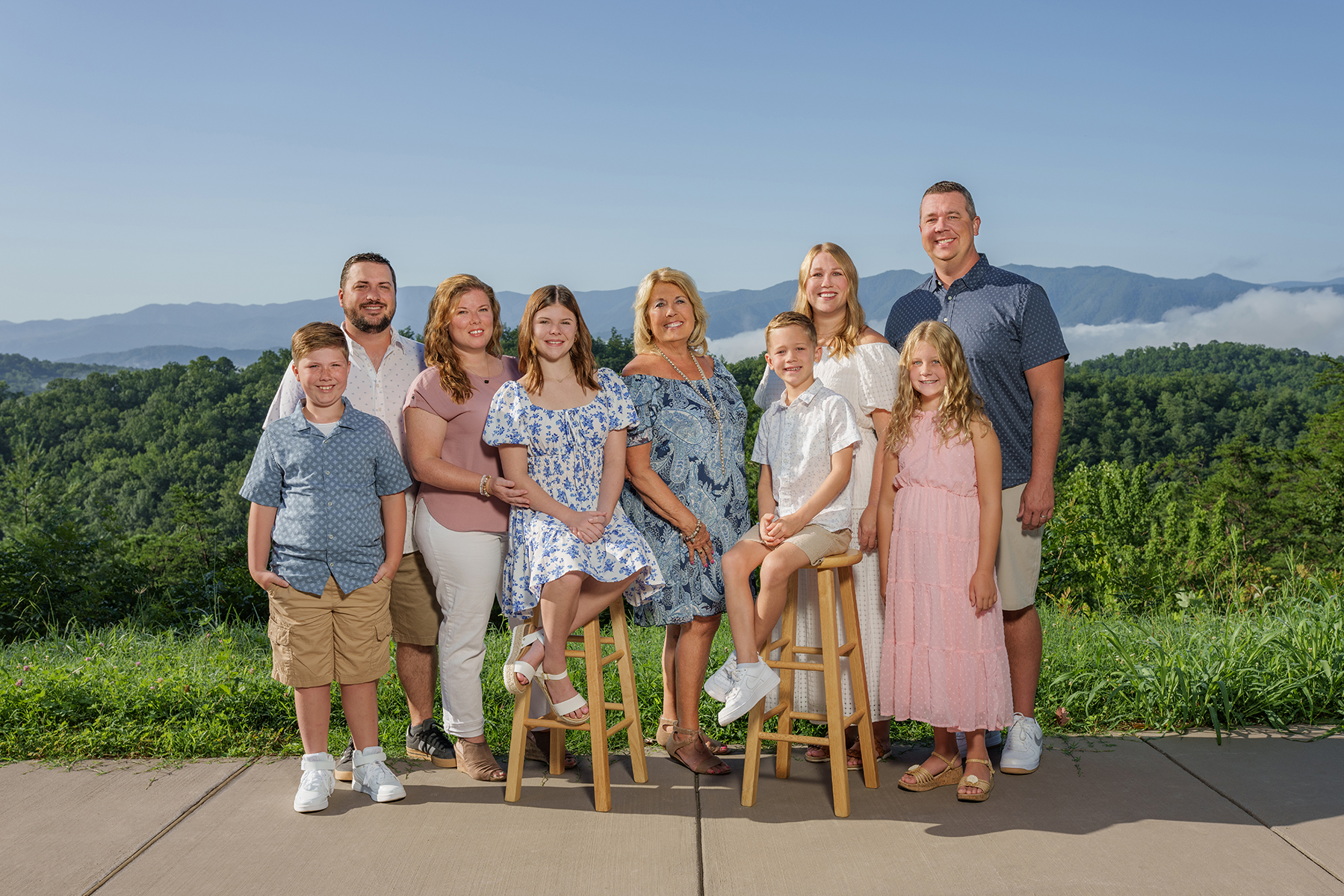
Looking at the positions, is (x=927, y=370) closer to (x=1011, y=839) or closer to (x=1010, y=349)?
(x=1010, y=349)

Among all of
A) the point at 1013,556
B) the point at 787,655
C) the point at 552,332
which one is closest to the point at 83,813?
the point at 552,332

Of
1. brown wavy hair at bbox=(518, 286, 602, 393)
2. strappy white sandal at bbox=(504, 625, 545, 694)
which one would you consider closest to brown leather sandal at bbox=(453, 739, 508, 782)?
strappy white sandal at bbox=(504, 625, 545, 694)

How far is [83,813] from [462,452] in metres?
1.88

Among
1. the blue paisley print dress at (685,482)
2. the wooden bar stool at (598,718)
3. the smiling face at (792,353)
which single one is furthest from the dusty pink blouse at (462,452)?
the smiling face at (792,353)

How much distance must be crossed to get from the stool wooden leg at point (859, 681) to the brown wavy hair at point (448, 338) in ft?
5.31

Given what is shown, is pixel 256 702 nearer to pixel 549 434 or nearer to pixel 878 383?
pixel 549 434

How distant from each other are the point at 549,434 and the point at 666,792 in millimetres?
1413

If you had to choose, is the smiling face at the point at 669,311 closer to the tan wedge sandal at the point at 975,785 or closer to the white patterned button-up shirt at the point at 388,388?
the white patterned button-up shirt at the point at 388,388

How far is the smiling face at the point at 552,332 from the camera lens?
3674 millimetres

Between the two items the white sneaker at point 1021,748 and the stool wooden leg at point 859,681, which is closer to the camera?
the stool wooden leg at point 859,681

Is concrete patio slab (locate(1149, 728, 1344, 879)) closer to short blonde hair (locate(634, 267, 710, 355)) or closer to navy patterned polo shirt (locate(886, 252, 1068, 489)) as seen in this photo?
navy patterned polo shirt (locate(886, 252, 1068, 489))

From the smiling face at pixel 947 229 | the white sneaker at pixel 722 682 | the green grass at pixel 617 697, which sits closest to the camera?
the white sneaker at pixel 722 682

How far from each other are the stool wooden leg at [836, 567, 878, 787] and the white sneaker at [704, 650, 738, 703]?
0.50 m

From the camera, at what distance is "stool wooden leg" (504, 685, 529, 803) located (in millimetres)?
3662
